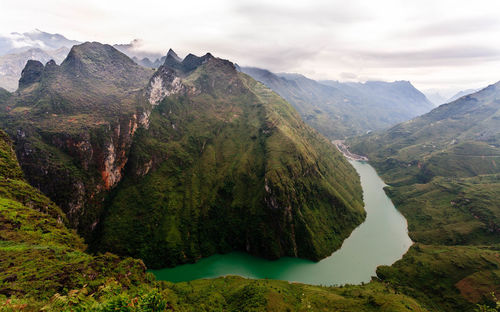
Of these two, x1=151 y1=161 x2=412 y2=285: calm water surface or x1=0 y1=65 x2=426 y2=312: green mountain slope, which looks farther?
x1=151 y1=161 x2=412 y2=285: calm water surface

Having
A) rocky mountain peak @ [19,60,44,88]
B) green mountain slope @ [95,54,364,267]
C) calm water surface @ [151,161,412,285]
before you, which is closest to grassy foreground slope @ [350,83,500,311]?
calm water surface @ [151,161,412,285]

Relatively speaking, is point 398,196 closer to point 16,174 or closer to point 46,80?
point 16,174

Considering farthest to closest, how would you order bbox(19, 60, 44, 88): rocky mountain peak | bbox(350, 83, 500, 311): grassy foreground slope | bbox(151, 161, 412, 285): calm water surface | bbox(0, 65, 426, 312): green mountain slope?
1. bbox(19, 60, 44, 88): rocky mountain peak
2. bbox(151, 161, 412, 285): calm water surface
3. bbox(350, 83, 500, 311): grassy foreground slope
4. bbox(0, 65, 426, 312): green mountain slope

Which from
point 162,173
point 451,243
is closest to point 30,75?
point 162,173

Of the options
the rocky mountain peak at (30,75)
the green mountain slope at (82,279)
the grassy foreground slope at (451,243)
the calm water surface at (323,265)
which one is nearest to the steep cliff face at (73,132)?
the rocky mountain peak at (30,75)

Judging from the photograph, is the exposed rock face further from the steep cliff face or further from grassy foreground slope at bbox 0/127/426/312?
grassy foreground slope at bbox 0/127/426/312

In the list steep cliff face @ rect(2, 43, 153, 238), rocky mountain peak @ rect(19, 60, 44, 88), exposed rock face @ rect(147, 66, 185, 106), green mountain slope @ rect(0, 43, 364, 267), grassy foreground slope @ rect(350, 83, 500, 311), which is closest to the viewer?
grassy foreground slope @ rect(350, 83, 500, 311)
